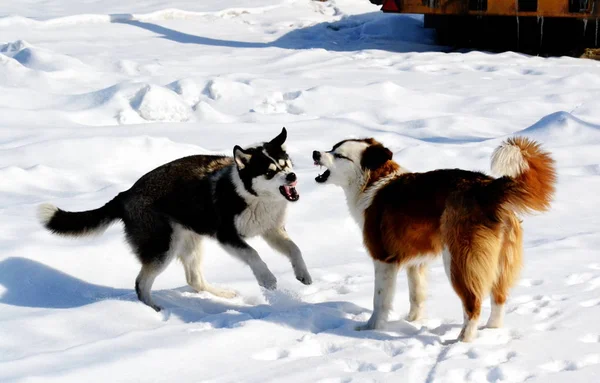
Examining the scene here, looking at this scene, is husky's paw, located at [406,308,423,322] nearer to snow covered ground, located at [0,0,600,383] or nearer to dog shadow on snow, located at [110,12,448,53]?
snow covered ground, located at [0,0,600,383]

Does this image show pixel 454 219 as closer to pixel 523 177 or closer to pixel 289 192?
pixel 523 177

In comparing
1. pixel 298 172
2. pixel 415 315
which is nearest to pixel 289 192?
pixel 415 315

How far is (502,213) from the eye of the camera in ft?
16.1

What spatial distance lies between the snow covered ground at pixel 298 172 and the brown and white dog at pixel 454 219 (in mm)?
267

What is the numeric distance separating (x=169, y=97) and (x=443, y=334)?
7.38m

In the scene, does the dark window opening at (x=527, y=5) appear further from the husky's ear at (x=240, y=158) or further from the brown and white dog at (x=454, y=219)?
the husky's ear at (x=240, y=158)

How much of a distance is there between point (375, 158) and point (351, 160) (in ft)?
0.59

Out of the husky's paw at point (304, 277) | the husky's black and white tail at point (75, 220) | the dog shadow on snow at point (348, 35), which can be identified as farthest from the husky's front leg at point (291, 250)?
the dog shadow on snow at point (348, 35)

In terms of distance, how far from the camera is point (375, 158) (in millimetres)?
5805

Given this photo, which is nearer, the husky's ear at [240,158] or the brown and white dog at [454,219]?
the brown and white dog at [454,219]

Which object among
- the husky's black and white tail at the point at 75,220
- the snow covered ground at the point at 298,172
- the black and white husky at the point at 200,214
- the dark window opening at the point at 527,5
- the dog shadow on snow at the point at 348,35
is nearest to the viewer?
the snow covered ground at the point at 298,172

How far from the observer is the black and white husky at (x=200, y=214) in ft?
20.1

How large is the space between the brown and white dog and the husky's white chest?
2.20 ft

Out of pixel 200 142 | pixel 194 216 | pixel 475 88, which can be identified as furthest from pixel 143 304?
pixel 475 88
